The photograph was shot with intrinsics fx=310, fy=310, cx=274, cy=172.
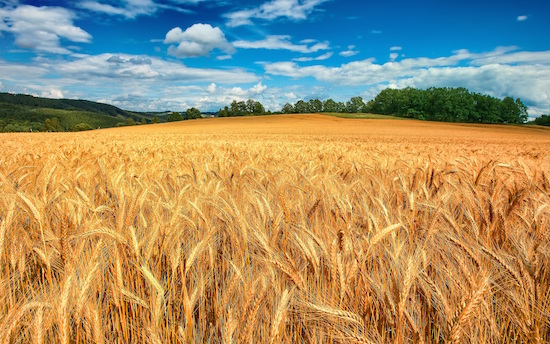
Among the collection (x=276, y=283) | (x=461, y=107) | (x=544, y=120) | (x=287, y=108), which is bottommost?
(x=276, y=283)

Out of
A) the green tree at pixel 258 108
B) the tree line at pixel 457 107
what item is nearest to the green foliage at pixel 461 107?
the tree line at pixel 457 107

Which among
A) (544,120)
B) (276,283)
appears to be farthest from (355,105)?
(276,283)

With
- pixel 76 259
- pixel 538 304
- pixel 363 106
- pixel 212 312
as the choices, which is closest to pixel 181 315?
pixel 212 312

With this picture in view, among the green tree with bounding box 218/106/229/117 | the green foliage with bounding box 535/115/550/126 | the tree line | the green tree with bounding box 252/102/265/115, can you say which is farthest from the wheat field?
the green tree with bounding box 252/102/265/115

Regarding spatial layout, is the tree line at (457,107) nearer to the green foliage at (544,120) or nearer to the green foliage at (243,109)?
the green foliage at (544,120)

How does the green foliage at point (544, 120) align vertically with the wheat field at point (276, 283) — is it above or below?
above

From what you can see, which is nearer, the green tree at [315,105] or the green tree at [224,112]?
the green tree at [224,112]

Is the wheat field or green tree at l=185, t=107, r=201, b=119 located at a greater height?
green tree at l=185, t=107, r=201, b=119

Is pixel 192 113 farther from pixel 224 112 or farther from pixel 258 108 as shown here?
pixel 258 108

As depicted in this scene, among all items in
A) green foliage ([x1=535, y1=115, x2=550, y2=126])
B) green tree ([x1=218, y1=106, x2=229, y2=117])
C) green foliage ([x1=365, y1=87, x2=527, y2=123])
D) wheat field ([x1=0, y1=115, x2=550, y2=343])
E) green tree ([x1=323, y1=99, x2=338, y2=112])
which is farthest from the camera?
green tree ([x1=323, y1=99, x2=338, y2=112])

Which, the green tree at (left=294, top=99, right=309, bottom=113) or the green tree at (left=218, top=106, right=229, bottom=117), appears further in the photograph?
the green tree at (left=294, top=99, right=309, bottom=113)

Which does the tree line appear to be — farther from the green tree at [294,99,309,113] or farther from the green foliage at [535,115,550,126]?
the green tree at [294,99,309,113]

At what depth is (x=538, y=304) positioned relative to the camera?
1.12 m

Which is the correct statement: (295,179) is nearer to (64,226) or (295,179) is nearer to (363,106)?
(64,226)
